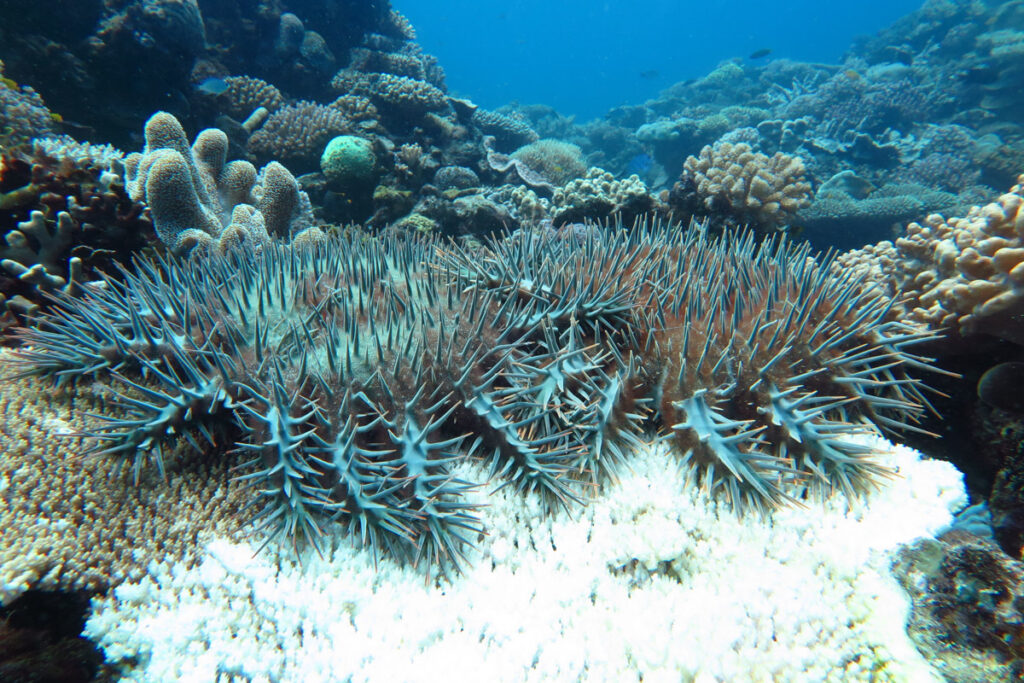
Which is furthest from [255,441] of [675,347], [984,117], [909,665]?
[984,117]

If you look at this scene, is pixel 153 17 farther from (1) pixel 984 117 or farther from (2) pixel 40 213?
Answer: (1) pixel 984 117

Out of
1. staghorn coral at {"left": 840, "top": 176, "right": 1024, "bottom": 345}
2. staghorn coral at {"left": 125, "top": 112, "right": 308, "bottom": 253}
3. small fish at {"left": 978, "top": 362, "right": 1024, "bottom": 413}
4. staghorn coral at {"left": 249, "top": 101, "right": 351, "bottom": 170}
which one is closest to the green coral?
staghorn coral at {"left": 249, "top": 101, "right": 351, "bottom": 170}

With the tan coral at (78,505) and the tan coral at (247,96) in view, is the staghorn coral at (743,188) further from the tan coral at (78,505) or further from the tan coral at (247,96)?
the tan coral at (247,96)

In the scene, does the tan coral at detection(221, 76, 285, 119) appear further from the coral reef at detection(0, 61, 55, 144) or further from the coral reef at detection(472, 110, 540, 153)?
the coral reef at detection(472, 110, 540, 153)

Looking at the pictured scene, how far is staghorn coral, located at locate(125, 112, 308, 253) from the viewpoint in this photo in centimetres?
431

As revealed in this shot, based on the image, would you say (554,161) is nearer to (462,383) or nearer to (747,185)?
(747,185)

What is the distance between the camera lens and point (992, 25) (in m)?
20.9

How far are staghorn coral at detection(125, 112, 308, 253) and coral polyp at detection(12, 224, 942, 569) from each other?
4.70 feet

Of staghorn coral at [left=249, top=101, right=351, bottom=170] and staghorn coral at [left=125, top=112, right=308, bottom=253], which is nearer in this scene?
staghorn coral at [left=125, top=112, right=308, bottom=253]

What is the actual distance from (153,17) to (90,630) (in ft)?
33.5

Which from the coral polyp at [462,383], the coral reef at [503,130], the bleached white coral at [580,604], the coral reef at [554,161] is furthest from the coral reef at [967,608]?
the coral reef at [503,130]

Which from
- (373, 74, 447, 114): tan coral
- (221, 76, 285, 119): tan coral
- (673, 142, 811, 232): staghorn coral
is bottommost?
(673, 142, 811, 232): staghorn coral

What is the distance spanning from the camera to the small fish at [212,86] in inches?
340

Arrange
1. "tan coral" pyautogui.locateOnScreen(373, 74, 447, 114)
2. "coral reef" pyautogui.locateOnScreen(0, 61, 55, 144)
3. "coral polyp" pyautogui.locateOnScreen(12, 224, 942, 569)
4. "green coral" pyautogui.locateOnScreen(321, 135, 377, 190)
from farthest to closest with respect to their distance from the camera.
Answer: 1. "tan coral" pyautogui.locateOnScreen(373, 74, 447, 114)
2. "green coral" pyautogui.locateOnScreen(321, 135, 377, 190)
3. "coral reef" pyautogui.locateOnScreen(0, 61, 55, 144)
4. "coral polyp" pyautogui.locateOnScreen(12, 224, 942, 569)
